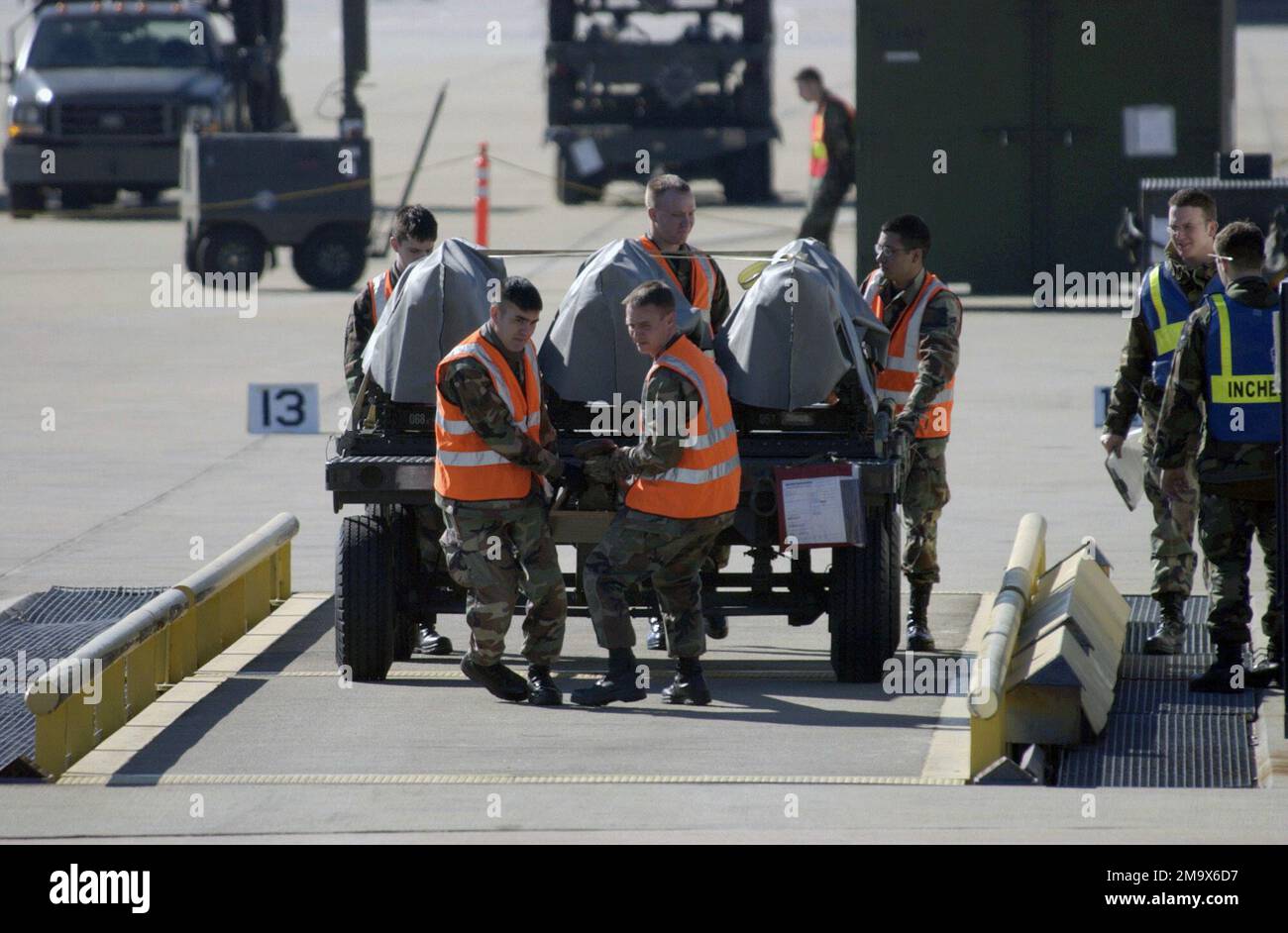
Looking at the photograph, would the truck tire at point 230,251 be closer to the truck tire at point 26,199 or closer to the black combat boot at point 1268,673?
the truck tire at point 26,199

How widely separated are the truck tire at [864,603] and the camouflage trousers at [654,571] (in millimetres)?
612

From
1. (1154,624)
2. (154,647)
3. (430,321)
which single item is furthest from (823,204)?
(154,647)

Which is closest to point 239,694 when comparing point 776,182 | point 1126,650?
point 1126,650

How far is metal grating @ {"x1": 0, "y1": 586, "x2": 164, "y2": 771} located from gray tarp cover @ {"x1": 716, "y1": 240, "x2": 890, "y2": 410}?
3.01m

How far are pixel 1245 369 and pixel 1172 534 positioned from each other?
1.11 metres

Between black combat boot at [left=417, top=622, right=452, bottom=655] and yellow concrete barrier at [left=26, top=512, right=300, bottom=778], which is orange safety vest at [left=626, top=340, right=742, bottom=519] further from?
yellow concrete barrier at [left=26, top=512, right=300, bottom=778]

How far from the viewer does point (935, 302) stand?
9.80 meters

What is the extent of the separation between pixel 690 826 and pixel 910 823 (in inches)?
26.1

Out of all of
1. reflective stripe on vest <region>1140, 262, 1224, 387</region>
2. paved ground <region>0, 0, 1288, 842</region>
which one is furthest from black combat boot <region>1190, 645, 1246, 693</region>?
reflective stripe on vest <region>1140, 262, 1224, 387</region>

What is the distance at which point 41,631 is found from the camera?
1009cm

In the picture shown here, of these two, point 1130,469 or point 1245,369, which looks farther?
point 1130,469

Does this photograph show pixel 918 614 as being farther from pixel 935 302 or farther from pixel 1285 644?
pixel 1285 644

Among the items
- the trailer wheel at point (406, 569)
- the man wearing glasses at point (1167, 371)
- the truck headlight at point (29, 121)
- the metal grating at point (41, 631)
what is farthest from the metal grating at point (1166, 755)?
the truck headlight at point (29, 121)

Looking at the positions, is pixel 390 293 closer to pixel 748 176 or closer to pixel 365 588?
pixel 365 588
